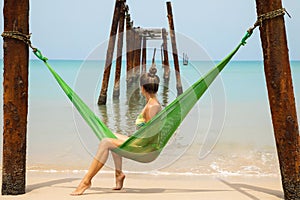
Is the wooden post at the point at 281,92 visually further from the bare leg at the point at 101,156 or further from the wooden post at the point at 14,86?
the wooden post at the point at 14,86

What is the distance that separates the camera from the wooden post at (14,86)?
2775mm

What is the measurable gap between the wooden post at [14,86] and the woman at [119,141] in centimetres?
49

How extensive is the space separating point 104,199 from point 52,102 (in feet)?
28.1

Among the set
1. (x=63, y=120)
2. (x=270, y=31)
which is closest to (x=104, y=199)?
(x=270, y=31)

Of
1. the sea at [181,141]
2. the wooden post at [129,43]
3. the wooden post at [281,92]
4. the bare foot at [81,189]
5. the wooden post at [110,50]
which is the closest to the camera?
the wooden post at [281,92]

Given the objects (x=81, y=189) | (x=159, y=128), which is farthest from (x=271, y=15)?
(x=81, y=189)

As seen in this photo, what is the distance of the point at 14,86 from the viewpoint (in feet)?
9.11

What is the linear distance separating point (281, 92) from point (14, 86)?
5.70 ft

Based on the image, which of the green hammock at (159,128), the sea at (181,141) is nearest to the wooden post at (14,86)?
the green hammock at (159,128)

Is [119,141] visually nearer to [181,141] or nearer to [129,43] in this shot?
[181,141]

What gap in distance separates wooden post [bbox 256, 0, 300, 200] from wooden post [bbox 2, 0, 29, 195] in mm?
1595

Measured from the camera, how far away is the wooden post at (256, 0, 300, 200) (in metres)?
2.61

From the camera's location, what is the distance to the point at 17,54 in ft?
9.16

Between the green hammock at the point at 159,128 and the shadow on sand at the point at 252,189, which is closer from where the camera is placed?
the green hammock at the point at 159,128
